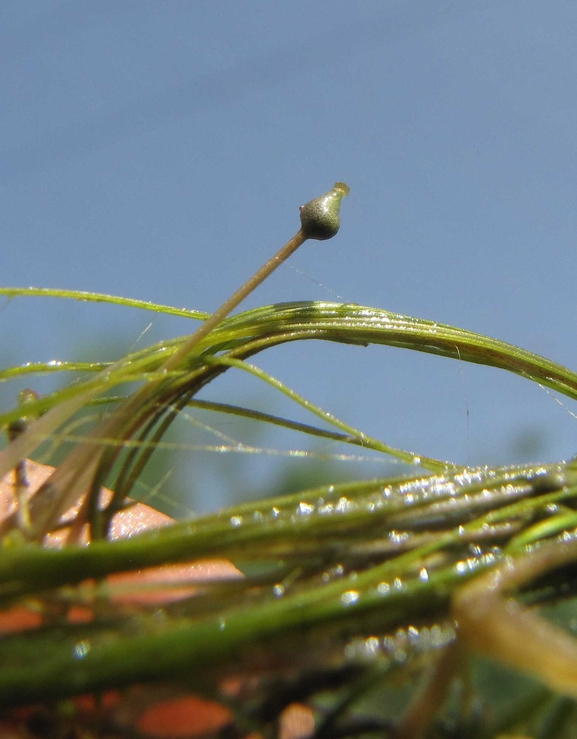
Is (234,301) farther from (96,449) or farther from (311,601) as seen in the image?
(311,601)

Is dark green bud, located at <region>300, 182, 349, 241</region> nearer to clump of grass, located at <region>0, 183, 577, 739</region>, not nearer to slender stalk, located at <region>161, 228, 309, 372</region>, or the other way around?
slender stalk, located at <region>161, 228, 309, 372</region>

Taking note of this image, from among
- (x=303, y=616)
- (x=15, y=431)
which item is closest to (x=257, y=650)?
(x=303, y=616)

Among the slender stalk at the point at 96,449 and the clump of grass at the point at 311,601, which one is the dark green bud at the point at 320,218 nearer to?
the slender stalk at the point at 96,449

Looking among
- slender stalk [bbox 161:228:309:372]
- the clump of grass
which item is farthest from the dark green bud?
the clump of grass

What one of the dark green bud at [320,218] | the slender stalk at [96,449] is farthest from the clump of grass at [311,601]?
the dark green bud at [320,218]

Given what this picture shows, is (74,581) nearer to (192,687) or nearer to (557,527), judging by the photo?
(192,687)

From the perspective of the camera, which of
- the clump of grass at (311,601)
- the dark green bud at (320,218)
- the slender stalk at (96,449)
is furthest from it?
the dark green bud at (320,218)
